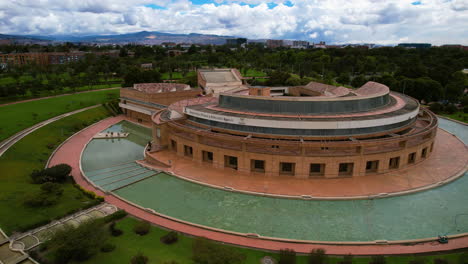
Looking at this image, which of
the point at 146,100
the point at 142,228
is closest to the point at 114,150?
the point at 146,100

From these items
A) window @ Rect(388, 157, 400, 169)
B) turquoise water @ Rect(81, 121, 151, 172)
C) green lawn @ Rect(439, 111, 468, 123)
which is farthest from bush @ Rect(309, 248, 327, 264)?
green lawn @ Rect(439, 111, 468, 123)

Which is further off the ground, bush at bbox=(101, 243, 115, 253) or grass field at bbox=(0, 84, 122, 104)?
grass field at bbox=(0, 84, 122, 104)

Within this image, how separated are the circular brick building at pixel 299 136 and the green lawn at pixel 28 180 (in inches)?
645

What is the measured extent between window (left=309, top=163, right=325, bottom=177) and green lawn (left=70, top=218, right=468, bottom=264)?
1565 centimetres

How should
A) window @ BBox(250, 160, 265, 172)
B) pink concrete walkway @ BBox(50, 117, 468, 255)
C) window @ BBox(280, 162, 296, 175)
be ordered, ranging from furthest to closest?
window @ BBox(250, 160, 265, 172) → window @ BBox(280, 162, 296, 175) → pink concrete walkway @ BBox(50, 117, 468, 255)

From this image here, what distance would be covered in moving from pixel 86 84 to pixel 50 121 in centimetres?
4763

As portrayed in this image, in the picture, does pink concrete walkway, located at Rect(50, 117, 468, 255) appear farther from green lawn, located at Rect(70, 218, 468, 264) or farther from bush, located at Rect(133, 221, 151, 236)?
bush, located at Rect(133, 221, 151, 236)

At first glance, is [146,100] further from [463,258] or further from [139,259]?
[463,258]

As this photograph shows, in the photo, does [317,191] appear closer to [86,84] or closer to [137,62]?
[86,84]

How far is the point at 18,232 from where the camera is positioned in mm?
27531

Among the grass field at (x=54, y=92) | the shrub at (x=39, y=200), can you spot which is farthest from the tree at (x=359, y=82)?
the shrub at (x=39, y=200)

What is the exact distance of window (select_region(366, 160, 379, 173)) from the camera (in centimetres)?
4068

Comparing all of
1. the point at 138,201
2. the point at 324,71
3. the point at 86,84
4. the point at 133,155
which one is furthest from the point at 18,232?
the point at 324,71

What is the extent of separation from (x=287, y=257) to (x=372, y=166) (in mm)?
23167
